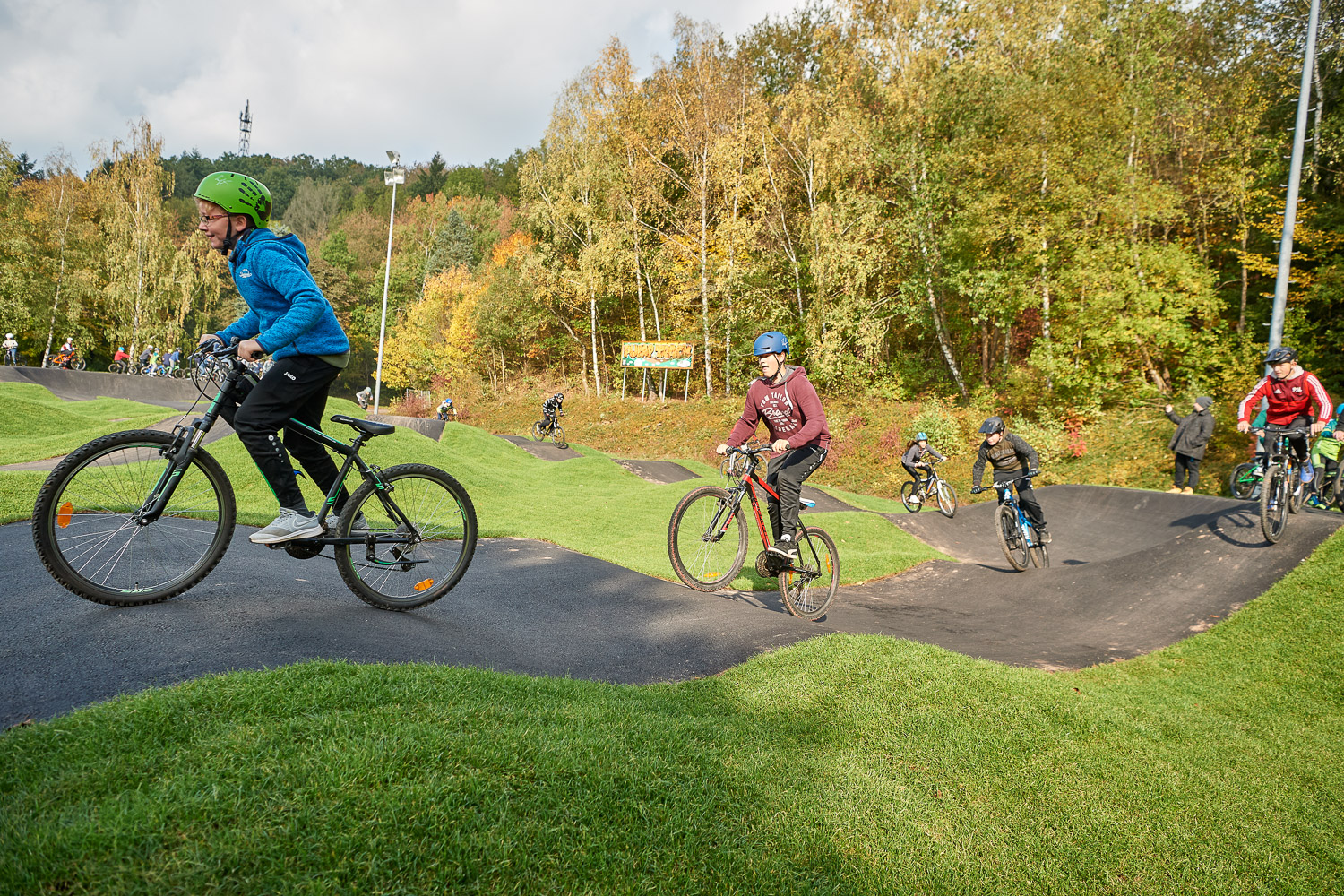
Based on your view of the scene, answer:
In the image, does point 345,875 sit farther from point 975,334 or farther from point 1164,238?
point 975,334

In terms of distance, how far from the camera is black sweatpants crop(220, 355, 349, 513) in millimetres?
3760

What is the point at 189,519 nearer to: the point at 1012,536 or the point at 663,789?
the point at 663,789

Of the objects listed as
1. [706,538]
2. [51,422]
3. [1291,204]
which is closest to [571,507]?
[706,538]

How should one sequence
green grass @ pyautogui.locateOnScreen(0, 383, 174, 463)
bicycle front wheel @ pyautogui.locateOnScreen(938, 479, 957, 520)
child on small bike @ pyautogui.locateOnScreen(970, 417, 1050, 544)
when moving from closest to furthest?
child on small bike @ pyautogui.locateOnScreen(970, 417, 1050, 544), green grass @ pyautogui.locateOnScreen(0, 383, 174, 463), bicycle front wheel @ pyautogui.locateOnScreen(938, 479, 957, 520)

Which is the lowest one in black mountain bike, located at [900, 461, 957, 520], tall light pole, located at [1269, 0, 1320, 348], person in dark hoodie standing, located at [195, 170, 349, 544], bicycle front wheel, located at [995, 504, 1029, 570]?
black mountain bike, located at [900, 461, 957, 520]

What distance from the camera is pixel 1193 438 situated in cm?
1363

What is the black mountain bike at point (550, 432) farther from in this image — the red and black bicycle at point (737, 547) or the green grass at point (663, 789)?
the green grass at point (663, 789)

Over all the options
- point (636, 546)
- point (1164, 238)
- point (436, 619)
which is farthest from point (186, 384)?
point (1164, 238)

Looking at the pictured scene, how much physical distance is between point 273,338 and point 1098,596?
8.60 meters

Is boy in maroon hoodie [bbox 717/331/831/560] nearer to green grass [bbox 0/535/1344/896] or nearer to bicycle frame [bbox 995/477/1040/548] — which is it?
green grass [bbox 0/535/1344/896]

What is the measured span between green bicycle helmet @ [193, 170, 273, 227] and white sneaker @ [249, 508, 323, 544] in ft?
5.76

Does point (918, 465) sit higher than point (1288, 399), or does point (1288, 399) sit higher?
point (1288, 399)

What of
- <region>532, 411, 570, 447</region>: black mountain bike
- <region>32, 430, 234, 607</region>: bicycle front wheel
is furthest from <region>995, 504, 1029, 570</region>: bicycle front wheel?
<region>532, 411, 570, 447</region>: black mountain bike

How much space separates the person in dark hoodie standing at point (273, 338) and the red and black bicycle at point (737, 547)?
3529mm
